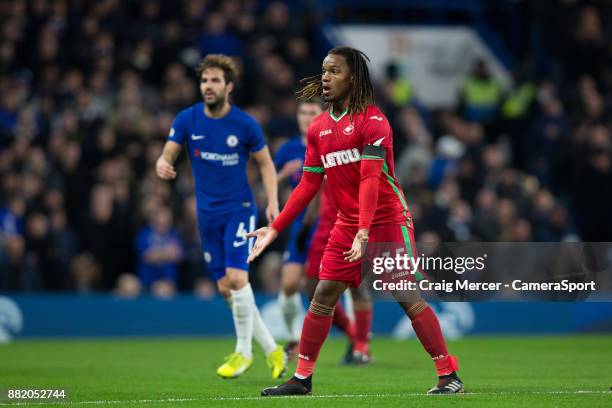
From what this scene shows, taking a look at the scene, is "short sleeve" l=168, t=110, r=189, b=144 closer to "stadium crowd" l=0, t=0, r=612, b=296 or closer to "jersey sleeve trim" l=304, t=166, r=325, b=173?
"jersey sleeve trim" l=304, t=166, r=325, b=173

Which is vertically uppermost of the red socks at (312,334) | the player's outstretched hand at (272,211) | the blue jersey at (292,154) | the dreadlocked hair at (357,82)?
the dreadlocked hair at (357,82)

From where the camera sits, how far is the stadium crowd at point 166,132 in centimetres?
1759

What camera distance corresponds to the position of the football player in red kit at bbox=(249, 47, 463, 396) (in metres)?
8.42

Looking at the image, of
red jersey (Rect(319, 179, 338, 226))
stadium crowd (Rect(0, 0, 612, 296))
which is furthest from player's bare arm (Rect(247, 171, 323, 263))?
stadium crowd (Rect(0, 0, 612, 296))

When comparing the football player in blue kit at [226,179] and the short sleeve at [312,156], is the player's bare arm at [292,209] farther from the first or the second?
the football player in blue kit at [226,179]

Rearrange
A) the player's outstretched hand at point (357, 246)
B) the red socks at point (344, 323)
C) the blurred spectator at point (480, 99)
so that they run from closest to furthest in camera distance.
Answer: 1. the player's outstretched hand at point (357, 246)
2. the red socks at point (344, 323)
3. the blurred spectator at point (480, 99)

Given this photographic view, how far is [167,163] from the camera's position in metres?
10.4

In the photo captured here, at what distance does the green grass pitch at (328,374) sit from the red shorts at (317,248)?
1020 millimetres

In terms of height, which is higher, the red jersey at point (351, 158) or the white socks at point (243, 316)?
the red jersey at point (351, 158)

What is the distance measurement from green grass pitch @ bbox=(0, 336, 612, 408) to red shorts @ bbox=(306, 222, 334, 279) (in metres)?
1.02

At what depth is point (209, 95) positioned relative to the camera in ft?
35.2

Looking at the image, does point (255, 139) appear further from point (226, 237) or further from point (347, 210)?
point (347, 210)

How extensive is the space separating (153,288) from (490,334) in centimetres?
542

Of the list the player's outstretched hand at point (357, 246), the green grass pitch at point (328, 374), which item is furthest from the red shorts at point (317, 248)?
the player's outstretched hand at point (357, 246)
